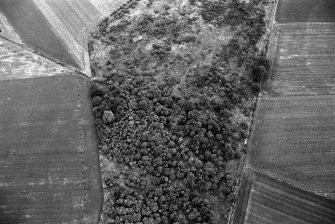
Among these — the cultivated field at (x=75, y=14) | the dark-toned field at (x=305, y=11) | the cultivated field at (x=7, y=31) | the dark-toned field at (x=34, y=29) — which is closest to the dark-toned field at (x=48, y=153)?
the dark-toned field at (x=34, y=29)

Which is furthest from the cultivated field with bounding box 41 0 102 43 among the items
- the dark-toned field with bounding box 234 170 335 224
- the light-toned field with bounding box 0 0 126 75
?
the dark-toned field with bounding box 234 170 335 224

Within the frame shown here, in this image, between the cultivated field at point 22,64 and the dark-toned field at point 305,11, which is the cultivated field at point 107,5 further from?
the dark-toned field at point 305,11

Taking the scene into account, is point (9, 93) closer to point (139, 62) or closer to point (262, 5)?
point (139, 62)

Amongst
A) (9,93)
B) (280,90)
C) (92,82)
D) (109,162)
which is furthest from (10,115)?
(280,90)

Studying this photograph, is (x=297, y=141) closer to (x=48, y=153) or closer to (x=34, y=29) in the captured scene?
(x=48, y=153)

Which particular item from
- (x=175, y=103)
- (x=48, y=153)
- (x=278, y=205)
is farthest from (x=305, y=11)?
(x=48, y=153)

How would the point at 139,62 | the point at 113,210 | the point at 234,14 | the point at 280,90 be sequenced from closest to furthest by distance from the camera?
the point at 113,210 → the point at 280,90 → the point at 139,62 → the point at 234,14
